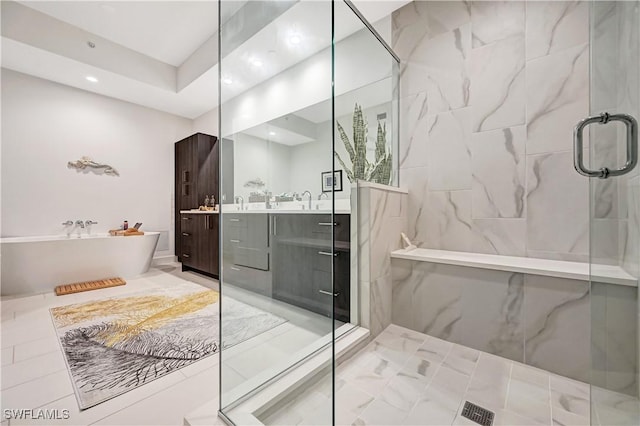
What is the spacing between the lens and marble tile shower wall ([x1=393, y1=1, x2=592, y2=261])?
5.37 ft

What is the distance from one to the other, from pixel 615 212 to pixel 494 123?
1.16m

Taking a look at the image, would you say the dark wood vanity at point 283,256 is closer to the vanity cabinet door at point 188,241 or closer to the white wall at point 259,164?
the white wall at point 259,164

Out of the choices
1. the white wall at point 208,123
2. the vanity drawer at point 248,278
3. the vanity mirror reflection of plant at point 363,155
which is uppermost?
the white wall at point 208,123

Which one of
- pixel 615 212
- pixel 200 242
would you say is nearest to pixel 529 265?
pixel 615 212

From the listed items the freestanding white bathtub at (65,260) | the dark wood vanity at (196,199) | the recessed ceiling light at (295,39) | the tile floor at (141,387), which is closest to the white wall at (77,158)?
the dark wood vanity at (196,199)

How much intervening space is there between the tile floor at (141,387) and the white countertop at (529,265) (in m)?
1.04

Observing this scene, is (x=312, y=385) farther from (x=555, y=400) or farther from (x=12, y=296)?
(x=12, y=296)

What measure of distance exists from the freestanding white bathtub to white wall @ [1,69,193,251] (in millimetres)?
561

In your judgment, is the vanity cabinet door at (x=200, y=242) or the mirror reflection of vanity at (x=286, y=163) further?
the vanity cabinet door at (x=200, y=242)

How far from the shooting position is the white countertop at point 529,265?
0.94m

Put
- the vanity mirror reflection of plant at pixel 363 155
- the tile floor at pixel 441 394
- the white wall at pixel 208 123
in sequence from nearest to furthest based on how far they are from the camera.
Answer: the tile floor at pixel 441 394, the vanity mirror reflection of plant at pixel 363 155, the white wall at pixel 208 123

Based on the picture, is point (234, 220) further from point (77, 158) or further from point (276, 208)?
point (77, 158)

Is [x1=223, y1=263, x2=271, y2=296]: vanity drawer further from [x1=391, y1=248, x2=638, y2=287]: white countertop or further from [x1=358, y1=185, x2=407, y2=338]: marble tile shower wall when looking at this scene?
[x1=391, y1=248, x2=638, y2=287]: white countertop

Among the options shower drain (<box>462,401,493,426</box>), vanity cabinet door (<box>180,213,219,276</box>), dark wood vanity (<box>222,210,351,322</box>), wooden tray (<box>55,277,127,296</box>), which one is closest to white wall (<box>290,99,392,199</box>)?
dark wood vanity (<box>222,210,351,322</box>)
